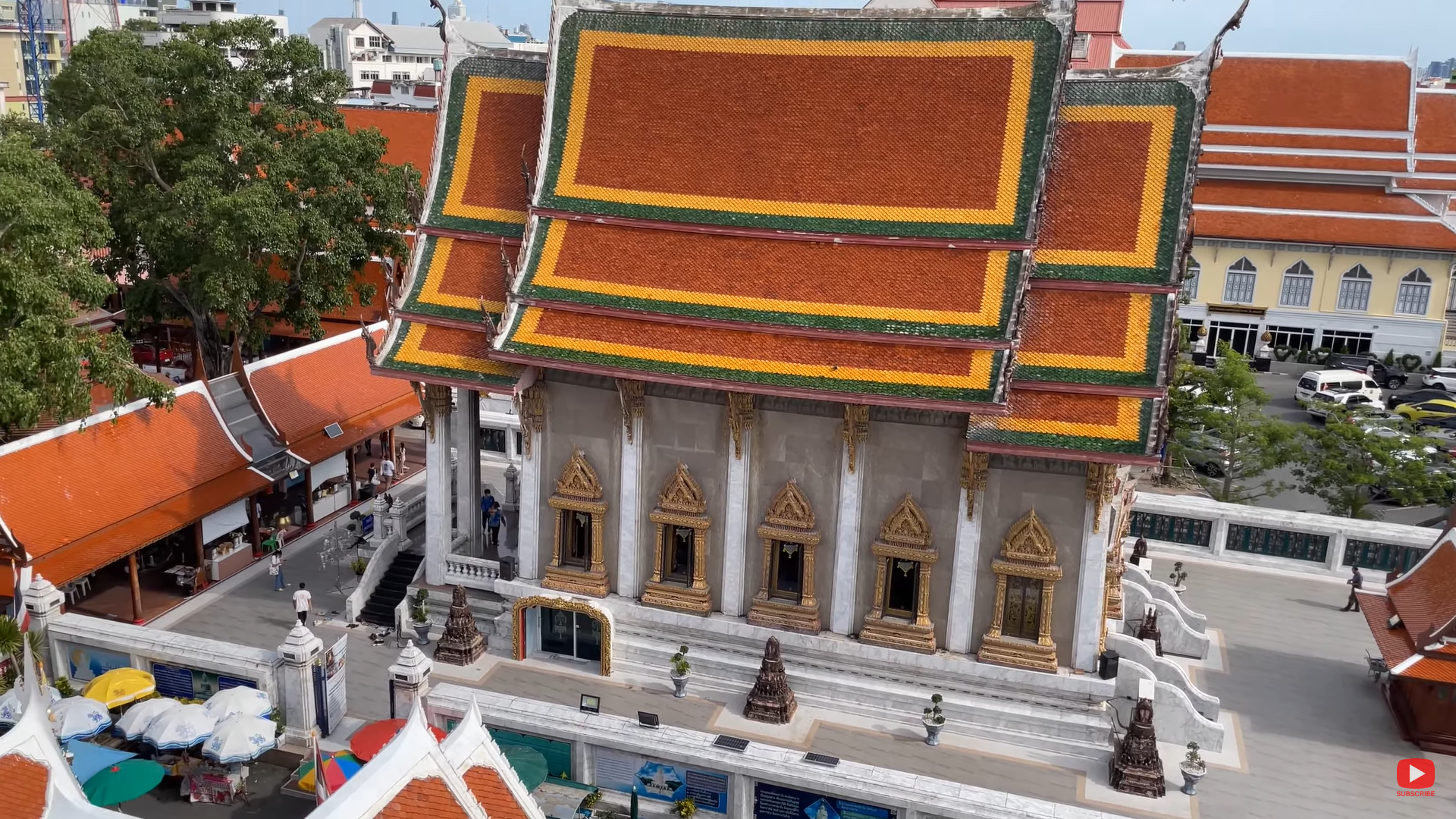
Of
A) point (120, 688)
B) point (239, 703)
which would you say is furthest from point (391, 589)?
point (239, 703)

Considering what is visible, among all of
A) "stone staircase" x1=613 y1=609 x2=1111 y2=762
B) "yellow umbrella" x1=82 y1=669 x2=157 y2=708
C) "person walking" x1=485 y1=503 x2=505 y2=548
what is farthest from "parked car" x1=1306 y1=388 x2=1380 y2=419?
"yellow umbrella" x1=82 y1=669 x2=157 y2=708

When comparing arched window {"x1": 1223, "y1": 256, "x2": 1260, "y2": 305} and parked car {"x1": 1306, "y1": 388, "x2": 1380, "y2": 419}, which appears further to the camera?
A: arched window {"x1": 1223, "y1": 256, "x2": 1260, "y2": 305}

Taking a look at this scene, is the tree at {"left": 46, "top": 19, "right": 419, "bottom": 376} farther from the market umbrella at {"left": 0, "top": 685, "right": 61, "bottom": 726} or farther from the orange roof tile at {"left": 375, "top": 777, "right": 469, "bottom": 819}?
the orange roof tile at {"left": 375, "top": 777, "right": 469, "bottom": 819}

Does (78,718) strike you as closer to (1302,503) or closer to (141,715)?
(141,715)

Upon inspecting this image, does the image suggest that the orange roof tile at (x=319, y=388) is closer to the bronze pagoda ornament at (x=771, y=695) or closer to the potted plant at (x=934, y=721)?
the bronze pagoda ornament at (x=771, y=695)

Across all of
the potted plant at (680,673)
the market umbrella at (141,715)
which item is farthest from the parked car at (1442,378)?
the market umbrella at (141,715)
